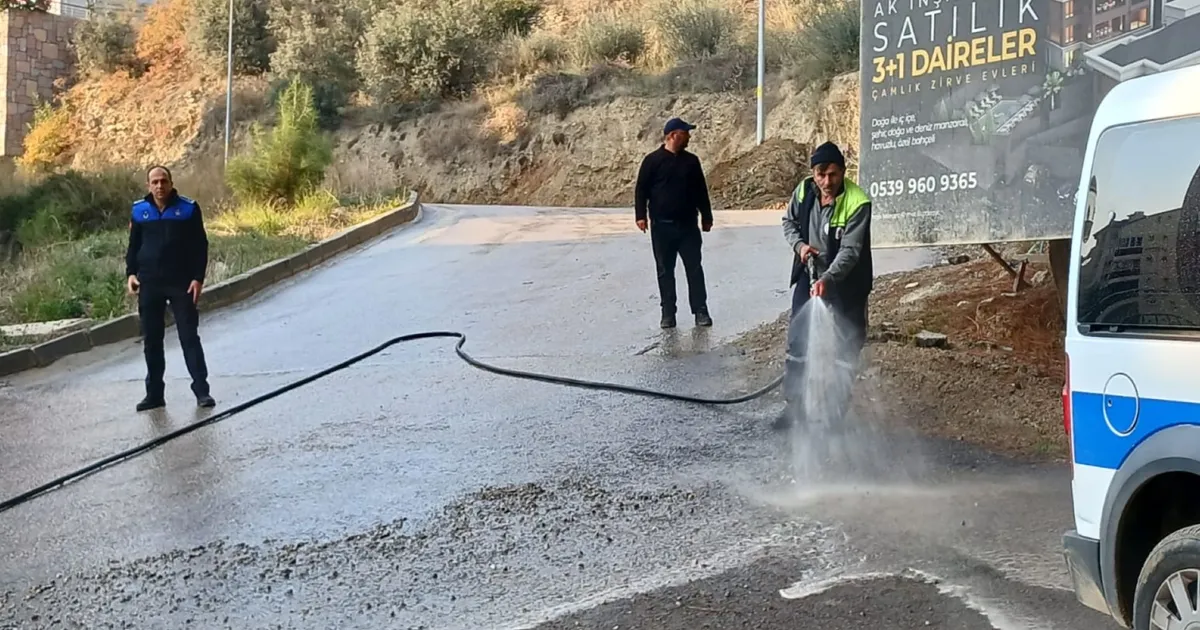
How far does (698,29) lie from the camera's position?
3666 cm

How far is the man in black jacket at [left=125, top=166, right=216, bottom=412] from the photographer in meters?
8.96

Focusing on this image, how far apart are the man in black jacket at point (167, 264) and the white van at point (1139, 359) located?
6.94 metres

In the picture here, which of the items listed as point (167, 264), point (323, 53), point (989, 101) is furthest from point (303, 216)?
point (323, 53)

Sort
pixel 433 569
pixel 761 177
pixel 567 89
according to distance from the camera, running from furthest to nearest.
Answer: pixel 567 89 < pixel 761 177 < pixel 433 569

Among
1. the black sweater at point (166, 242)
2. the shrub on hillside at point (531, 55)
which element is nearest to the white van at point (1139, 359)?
the black sweater at point (166, 242)

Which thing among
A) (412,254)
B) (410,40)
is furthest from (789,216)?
(410,40)

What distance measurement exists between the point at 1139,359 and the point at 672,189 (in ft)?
23.3

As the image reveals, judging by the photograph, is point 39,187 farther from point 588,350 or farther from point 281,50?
point 588,350

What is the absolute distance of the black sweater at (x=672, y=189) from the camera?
10.4 metres

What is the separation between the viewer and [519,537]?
5.75 m

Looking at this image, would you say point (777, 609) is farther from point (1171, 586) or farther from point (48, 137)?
point (48, 137)

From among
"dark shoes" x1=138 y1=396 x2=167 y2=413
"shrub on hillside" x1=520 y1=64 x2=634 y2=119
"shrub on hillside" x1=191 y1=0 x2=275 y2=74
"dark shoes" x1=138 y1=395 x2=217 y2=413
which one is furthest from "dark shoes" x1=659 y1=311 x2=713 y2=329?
"shrub on hillside" x1=191 y1=0 x2=275 y2=74

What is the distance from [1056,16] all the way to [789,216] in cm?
205

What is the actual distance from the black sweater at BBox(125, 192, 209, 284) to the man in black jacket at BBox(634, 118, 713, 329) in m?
3.66
